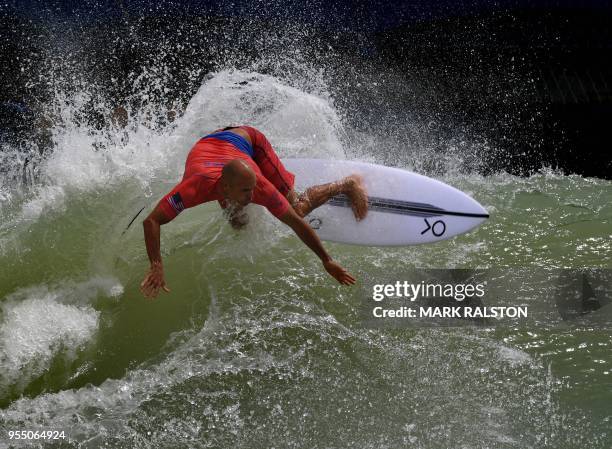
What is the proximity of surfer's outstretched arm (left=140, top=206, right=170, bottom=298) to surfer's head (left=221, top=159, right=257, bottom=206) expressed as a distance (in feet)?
1.18

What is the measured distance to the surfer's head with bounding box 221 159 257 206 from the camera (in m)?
2.93

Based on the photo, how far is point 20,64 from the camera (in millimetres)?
7215

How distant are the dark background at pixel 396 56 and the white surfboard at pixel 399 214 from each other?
8.84ft

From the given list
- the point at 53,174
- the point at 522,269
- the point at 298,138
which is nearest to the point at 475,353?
the point at 522,269

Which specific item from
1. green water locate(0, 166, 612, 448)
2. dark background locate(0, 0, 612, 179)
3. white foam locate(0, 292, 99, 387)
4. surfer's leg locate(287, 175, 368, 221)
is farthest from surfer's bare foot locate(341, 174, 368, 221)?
dark background locate(0, 0, 612, 179)

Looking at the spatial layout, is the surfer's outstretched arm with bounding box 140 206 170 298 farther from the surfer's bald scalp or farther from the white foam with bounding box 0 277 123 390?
the white foam with bounding box 0 277 123 390

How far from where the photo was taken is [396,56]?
24.5 feet

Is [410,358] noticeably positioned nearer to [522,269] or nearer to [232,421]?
[232,421]

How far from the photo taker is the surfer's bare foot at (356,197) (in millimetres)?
4141

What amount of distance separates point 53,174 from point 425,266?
271 cm

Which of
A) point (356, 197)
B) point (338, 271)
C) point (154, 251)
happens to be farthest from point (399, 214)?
point (154, 251)

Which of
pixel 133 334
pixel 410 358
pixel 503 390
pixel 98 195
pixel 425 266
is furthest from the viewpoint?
pixel 98 195

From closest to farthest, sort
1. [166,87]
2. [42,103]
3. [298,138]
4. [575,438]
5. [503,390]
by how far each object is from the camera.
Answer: [575,438], [503,390], [298,138], [42,103], [166,87]

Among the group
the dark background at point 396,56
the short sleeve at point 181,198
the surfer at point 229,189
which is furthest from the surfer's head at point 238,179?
the dark background at point 396,56
